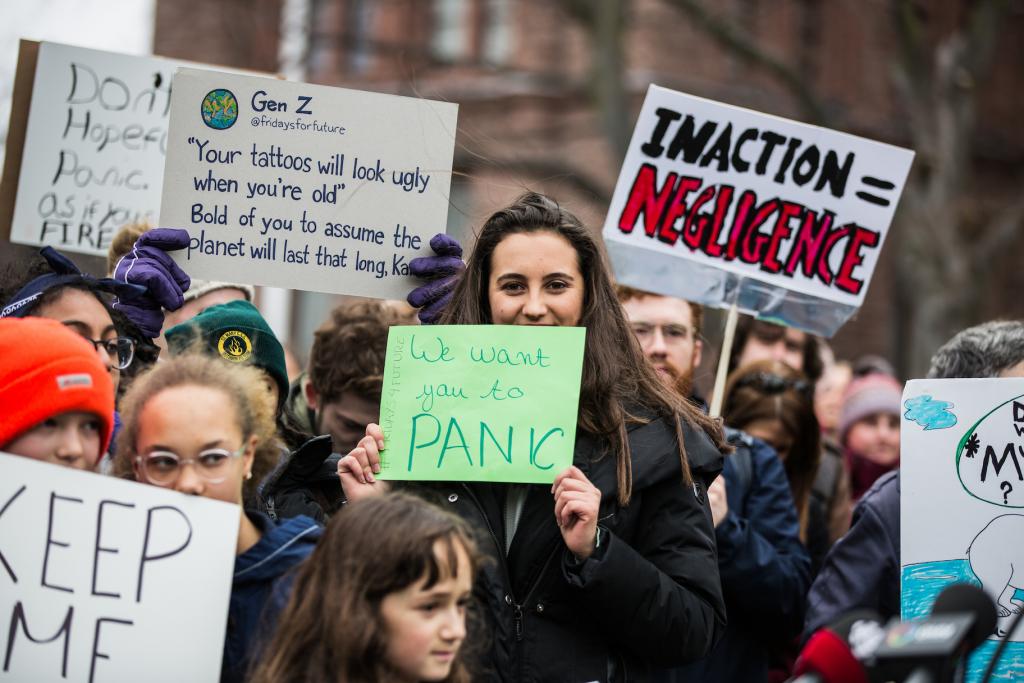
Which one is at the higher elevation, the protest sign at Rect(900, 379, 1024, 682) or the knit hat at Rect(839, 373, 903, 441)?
the knit hat at Rect(839, 373, 903, 441)

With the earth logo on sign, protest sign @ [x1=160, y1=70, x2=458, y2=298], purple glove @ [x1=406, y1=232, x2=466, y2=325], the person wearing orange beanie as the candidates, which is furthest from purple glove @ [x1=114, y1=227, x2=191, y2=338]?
the person wearing orange beanie

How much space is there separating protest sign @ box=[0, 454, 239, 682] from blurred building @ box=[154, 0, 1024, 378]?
43.4 ft

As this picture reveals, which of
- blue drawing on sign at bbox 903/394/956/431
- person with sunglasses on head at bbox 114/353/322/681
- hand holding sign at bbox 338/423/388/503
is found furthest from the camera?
blue drawing on sign at bbox 903/394/956/431

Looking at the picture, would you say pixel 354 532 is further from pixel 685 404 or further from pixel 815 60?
pixel 815 60

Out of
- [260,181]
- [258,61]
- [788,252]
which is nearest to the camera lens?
[260,181]

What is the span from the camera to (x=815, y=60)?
20.9 metres

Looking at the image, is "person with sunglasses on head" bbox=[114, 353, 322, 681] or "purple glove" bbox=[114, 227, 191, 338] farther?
"purple glove" bbox=[114, 227, 191, 338]

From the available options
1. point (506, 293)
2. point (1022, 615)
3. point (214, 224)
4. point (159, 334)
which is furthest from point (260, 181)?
point (1022, 615)

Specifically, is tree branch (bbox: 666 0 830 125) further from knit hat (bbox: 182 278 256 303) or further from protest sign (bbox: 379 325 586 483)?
protest sign (bbox: 379 325 586 483)

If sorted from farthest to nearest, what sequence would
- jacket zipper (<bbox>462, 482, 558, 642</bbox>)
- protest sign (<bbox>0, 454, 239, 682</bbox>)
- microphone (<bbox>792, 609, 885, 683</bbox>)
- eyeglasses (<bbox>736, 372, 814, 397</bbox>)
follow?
eyeglasses (<bbox>736, 372, 814, 397</bbox>) < jacket zipper (<bbox>462, 482, 558, 642</bbox>) < protest sign (<bbox>0, 454, 239, 682</bbox>) < microphone (<bbox>792, 609, 885, 683</bbox>)

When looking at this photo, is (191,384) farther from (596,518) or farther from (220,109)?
(220,109)

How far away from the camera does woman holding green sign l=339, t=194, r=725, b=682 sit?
10.4 feet

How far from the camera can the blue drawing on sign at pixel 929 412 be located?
144 inches

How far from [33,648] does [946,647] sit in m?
1.73
